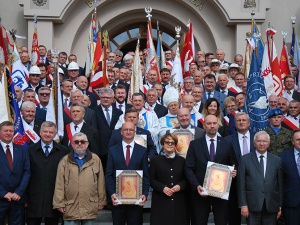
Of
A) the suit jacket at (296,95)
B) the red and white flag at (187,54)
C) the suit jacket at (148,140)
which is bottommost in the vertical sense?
the suit jacket at (148,140)

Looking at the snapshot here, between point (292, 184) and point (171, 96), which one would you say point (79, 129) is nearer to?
point (171, 96)

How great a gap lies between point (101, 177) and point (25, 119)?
6.02ft

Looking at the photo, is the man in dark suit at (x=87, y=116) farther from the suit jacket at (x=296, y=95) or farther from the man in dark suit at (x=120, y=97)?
the suit jacket at (x=296, y=95)

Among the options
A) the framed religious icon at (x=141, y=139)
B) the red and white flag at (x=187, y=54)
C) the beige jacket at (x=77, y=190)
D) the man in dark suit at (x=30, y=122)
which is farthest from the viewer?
the red and white flag at (x=187, y=54)

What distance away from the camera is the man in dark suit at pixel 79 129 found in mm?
9984

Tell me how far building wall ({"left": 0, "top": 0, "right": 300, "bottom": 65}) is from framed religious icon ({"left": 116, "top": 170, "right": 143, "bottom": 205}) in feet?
34.2

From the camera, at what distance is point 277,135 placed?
9883mm

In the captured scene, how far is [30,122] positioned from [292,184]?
4.16 metres

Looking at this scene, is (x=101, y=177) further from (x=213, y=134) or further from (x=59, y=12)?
(x=59, y=12)

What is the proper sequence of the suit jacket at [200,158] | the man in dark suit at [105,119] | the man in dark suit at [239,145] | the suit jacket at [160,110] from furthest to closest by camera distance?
the suit jacket at [160,110] < the man in dark suit at [105,119] < the man in dark suit at [239,145] < the suit jacket at [200,158]

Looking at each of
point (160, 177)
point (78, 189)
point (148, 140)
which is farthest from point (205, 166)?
point (78, 189)

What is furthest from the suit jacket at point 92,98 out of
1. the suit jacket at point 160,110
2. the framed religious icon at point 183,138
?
the framed religious icon at point 183,138

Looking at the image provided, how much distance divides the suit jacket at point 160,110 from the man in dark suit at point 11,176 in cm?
310

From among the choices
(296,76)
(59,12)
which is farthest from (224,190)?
(59,12)
